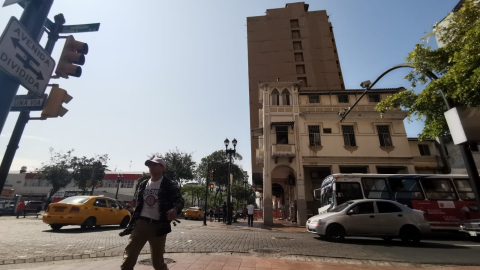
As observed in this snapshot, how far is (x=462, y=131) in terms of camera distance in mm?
4008

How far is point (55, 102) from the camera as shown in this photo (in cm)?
330

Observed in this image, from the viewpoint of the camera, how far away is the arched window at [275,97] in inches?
845

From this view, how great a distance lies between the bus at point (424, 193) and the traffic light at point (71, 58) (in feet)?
39.4

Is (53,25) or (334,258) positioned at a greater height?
(53,25)

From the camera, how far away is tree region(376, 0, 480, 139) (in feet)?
23.3

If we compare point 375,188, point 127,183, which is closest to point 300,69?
point 375,188

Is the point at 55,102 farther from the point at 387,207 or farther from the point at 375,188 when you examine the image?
the point at 375,188

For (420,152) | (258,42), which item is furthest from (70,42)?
(258,42)

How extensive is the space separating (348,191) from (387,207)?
343 centimetres

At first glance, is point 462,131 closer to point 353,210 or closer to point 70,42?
point 353,210

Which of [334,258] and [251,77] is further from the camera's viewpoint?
[251,77]

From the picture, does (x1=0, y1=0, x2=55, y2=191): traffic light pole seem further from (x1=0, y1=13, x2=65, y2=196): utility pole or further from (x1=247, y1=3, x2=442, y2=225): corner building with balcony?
(x1=247, y1=3, x2=442, y2=225): corner building with balcony

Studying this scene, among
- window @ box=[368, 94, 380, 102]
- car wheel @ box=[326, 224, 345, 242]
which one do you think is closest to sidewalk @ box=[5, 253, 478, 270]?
car wheel @ box=[326, 224, 345, 242]

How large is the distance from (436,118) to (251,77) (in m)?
29.5
